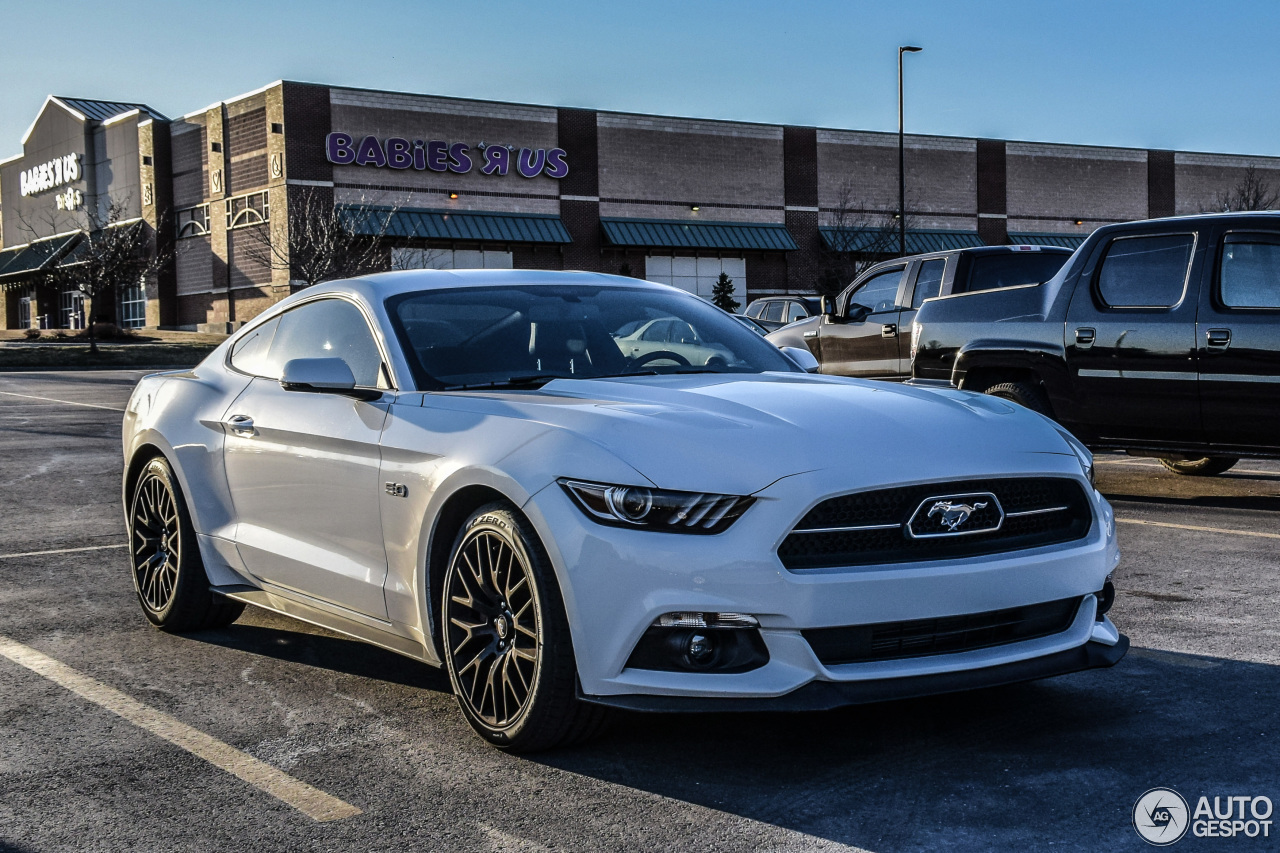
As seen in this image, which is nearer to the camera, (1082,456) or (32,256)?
(1082,456)

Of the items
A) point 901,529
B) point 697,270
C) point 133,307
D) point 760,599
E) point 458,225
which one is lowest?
point 760,599

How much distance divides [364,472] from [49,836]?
5.29 ft

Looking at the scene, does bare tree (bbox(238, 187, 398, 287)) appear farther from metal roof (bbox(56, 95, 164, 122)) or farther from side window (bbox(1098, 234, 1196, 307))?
side window (bbox(1098, 234, 1196, 307))

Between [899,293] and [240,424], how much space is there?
9954 millimetres

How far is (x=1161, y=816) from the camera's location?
3588 millimetres

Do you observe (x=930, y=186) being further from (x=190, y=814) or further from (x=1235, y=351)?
(x=190, y=814)

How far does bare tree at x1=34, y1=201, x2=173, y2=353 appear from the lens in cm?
5175

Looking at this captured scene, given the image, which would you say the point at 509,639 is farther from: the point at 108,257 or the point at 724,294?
the point at 108,257

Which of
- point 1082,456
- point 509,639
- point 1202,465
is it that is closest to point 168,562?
point 509,639

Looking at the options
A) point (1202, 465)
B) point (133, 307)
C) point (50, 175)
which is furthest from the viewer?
point (50, 175)

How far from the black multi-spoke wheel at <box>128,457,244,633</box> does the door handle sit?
0.55 metres

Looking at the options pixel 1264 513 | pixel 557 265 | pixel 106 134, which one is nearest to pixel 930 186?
pixel 557 265

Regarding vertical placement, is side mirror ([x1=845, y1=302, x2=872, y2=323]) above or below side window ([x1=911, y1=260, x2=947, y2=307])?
below

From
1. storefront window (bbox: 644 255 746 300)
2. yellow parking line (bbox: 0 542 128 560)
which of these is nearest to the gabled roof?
storefront window (bbox: 644 255 746 300)
